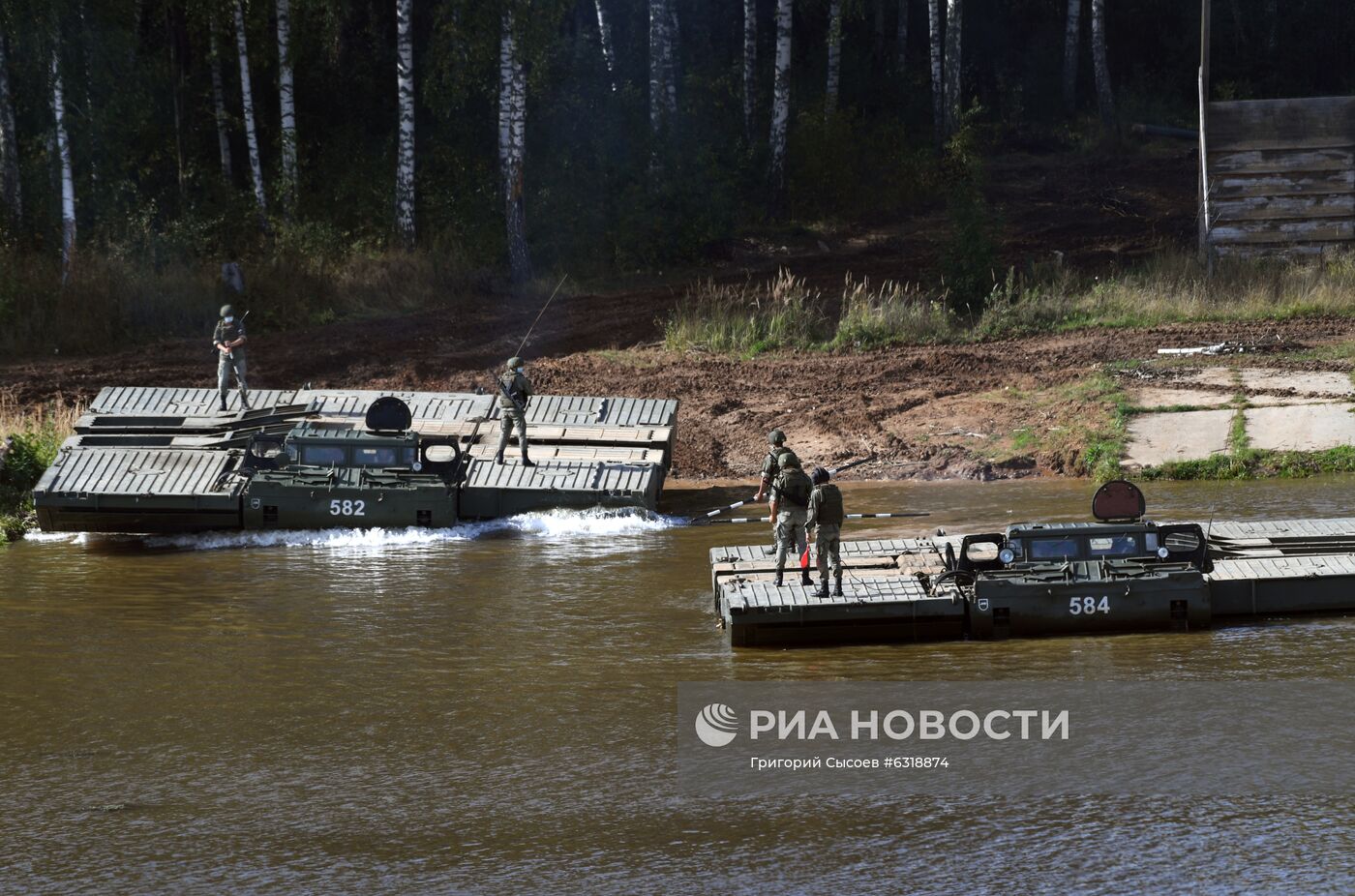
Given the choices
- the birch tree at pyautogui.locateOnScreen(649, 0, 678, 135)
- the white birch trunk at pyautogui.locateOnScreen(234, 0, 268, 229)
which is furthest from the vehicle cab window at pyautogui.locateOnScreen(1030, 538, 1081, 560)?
the birch tree at pyautogui.locateOnScreen(649, 0, 678, 135)

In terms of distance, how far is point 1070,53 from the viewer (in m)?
43.3

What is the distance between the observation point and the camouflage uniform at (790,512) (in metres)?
14.2

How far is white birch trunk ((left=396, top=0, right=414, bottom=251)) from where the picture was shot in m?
32.8

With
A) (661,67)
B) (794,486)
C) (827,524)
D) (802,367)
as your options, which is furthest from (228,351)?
(661,67)

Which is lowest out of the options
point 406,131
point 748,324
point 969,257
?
point 748,324

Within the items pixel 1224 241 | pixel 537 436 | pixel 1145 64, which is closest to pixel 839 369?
pixel 537 436

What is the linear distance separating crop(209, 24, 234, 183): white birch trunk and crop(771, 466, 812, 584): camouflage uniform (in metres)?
24.4

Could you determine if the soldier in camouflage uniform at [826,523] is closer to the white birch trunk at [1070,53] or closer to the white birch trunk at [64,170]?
the white birch trunk at [64,170]

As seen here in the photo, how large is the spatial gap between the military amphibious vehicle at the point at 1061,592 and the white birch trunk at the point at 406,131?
68.0ft

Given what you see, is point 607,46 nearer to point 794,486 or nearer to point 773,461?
point 773,461

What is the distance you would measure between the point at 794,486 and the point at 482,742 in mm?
3823

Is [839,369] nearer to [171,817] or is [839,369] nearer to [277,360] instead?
[277,360]

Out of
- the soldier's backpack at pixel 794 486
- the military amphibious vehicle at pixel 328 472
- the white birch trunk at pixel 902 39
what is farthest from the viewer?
the white birch trunk at pixel 902 39

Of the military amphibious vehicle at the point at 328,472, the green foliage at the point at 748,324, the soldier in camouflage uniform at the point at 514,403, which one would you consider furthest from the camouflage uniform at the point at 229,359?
the green foliage at the point at 748,324
